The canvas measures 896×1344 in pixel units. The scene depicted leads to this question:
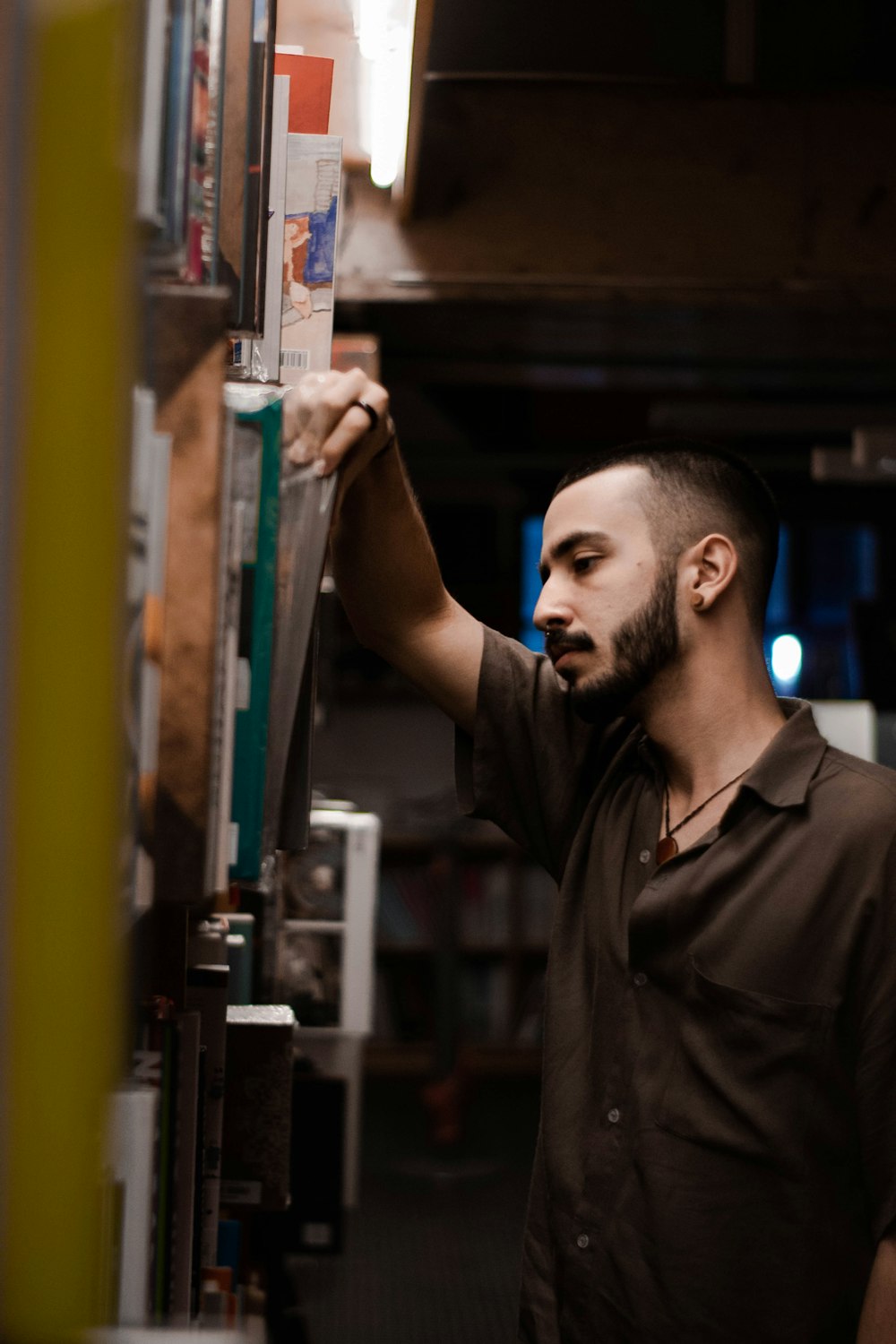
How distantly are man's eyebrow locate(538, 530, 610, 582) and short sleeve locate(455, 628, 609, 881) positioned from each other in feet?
0.43

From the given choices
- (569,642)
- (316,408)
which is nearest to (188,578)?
(316,408)

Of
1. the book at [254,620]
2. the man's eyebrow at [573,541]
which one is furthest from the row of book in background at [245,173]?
the man's eyebrow at [573,541]

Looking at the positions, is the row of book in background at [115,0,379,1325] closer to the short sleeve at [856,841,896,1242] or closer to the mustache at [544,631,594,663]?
the mustache at [544,631,594,663]

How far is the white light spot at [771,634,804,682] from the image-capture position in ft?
17.7

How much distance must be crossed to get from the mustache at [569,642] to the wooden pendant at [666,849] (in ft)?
0.77

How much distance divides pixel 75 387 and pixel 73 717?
0.44 ft

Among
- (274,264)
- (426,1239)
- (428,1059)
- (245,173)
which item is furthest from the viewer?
(428,1059)

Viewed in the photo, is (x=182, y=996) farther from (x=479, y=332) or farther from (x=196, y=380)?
(x=479, y=332)

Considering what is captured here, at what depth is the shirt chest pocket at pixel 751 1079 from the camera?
1248 millimetres

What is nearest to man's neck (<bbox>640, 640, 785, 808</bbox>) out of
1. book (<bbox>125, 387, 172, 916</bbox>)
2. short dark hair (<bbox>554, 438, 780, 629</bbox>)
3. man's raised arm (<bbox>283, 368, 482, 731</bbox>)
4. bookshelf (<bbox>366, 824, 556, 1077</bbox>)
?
short dark hair (<bbox>554, 438, 780, 629</bbox>)

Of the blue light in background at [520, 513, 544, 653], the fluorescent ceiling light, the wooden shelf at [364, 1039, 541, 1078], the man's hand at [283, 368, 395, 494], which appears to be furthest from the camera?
the blue light in background at [520, 513, 544, 653]

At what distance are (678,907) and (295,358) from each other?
2.24 ft

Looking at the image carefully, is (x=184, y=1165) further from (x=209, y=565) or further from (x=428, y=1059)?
(x=428, y=1059)

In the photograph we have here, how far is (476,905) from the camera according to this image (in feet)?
17.8
